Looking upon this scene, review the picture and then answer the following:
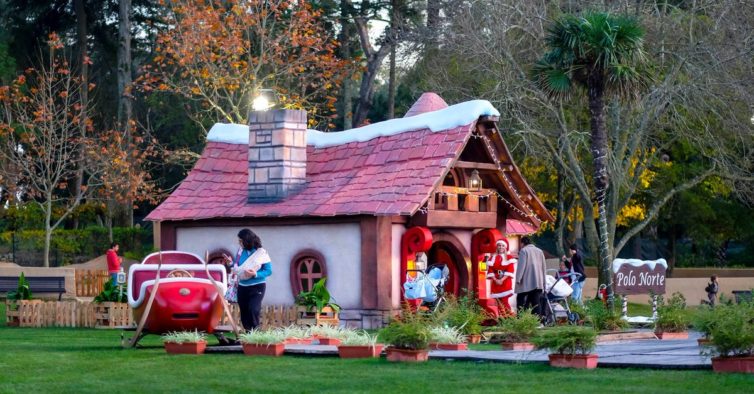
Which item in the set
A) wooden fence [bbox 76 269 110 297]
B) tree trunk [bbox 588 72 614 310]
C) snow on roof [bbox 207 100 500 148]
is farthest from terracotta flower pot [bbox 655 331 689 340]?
wooden fence [bbox 76 269 110 297]

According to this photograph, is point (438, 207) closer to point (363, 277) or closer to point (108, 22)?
point (363, 277)

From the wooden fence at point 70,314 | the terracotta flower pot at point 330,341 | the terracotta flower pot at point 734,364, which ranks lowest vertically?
the terracotta flower pot at point 734,364

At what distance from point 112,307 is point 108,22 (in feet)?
92.5

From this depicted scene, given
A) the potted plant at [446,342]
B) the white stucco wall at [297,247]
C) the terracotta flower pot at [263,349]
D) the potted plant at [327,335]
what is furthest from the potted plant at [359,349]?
the white stucco wall at [297,247]

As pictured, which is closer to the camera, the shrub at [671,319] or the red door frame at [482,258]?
the shrub at [671,319]

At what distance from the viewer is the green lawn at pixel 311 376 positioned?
11.7m

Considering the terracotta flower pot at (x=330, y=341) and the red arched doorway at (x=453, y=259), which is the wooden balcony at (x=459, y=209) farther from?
the terracotta flower pot at (x=330, y=341)

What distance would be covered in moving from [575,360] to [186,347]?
506 centimetres

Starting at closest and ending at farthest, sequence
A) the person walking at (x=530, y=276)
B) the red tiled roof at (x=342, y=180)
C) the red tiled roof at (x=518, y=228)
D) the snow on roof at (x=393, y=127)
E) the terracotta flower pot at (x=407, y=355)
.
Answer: the terracotta flower pot at (x=407, y=355) < the person walking at (x=530, y=276) < the red tiled roof at (x=342, y=180) < the snow on roof at (x=393, y=127) < the red tiled roof at (x=518, y=228)

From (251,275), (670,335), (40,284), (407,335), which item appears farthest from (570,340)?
(40,284)

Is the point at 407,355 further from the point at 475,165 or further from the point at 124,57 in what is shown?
the point at 124,57

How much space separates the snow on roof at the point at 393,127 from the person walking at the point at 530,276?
10.4 feet

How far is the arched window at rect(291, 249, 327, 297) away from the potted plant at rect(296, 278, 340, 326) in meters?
2.37

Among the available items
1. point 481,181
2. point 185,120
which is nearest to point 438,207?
point 481,181
